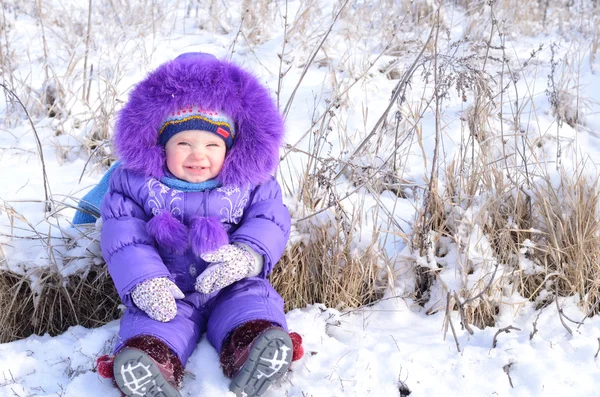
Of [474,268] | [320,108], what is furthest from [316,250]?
[320,108]

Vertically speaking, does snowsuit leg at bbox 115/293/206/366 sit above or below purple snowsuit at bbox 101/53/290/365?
below

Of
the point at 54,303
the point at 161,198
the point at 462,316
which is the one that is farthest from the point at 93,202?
the point at 462,316

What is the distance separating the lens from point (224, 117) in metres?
2.34

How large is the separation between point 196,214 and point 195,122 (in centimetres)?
35

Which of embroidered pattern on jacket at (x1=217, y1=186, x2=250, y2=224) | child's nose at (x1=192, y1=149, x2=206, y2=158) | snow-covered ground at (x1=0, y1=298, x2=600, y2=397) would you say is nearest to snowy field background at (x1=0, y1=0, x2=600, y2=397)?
snow-covered ground at (x1=0, y1=298, x2=600, y2=397)

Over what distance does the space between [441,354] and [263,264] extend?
0.74 m

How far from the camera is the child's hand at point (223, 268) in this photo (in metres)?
2.25

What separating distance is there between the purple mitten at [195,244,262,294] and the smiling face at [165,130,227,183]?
0.98ft

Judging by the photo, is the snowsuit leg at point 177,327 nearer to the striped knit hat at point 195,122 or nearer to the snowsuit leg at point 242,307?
the snowsuit leg at point 242,307

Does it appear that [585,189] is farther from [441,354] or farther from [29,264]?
[29,264]

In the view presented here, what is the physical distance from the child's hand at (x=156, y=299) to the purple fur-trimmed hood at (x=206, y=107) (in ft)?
1.39

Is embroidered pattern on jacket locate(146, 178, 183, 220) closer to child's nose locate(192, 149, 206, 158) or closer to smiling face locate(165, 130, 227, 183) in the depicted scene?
smiling face locate(165, 130, 227, 183)

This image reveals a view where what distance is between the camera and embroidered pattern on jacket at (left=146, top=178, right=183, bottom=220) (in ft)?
7.75

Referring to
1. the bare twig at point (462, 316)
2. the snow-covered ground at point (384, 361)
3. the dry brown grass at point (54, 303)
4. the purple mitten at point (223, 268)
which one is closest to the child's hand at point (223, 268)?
the purple mitten at point (223, 268)
